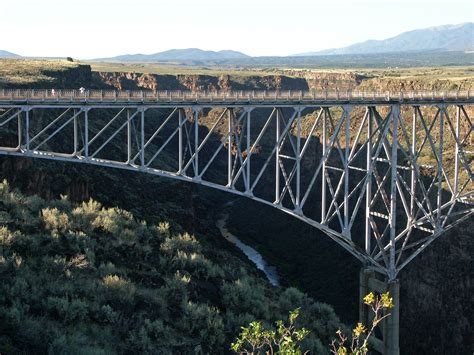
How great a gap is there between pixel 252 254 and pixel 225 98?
3461cm

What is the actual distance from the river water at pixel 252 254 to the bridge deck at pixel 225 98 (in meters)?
23.7

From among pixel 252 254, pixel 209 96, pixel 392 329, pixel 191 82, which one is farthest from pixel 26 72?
pixel 191 82

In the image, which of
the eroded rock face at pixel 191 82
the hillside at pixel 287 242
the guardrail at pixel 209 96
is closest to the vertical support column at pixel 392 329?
the hillside at pixel 287 242

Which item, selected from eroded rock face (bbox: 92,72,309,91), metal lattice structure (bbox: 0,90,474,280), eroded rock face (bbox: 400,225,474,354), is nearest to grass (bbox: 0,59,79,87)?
metal lattice structure (bbox: 0,90,474,280)

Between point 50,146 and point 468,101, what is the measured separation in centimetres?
3012

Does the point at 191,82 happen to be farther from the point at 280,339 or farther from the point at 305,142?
the point at 280,339

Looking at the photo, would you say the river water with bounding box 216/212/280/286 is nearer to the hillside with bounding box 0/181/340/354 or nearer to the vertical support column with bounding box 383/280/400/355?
the vertical support column with bounding box 383/280/400/355

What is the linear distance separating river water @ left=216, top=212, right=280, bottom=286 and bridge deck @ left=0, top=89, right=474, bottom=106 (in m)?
23.7

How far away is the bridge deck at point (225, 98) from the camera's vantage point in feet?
104

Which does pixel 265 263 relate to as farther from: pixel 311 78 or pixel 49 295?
pixel 311 78

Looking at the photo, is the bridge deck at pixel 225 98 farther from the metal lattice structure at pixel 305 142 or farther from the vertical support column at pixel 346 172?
the vertical support column at pixel 346 172

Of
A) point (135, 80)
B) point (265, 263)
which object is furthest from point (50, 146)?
point (135, 80)

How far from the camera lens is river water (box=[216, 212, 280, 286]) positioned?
58250 millimetres

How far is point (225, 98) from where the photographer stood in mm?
33531
